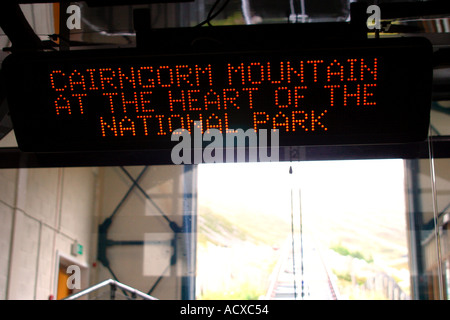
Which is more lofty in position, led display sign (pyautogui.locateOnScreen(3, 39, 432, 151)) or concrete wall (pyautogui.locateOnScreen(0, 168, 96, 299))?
concrete wall (pyautogui.locateOnScreen(0, 168, 96, 299))

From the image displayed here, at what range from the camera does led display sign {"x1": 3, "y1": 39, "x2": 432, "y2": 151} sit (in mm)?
2072

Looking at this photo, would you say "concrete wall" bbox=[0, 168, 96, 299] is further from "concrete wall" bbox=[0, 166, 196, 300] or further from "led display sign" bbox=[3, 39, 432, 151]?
"led display sign" bbox=[3, 39, 432, 151]

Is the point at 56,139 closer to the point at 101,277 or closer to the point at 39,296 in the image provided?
the point at 39,296

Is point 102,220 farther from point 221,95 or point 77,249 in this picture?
point 221,95

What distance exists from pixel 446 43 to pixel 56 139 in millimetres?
2324

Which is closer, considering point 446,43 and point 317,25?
point 317,25

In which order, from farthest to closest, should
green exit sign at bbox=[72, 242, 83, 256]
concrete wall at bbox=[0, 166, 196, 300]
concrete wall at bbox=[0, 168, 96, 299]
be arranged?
green exit sign at bbox=[72, 242, 83, 256] → concrete wall at bbox=[0, 166, 196, 300] → concrete wall at bbox=[0, 168, 96, 299]

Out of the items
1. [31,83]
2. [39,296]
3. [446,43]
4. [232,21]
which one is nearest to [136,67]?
[31,83]

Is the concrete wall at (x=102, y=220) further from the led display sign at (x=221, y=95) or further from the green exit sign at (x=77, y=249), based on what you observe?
the led display sign at (x=221, y=95)

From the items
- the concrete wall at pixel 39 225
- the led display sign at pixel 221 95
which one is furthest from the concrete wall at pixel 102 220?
the led display sign at pixel 221 95

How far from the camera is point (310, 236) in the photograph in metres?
10.0

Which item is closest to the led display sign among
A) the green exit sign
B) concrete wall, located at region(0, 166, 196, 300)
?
concrete wall, located at region(0, 166, 196, 300)

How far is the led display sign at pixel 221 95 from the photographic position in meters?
2.07
